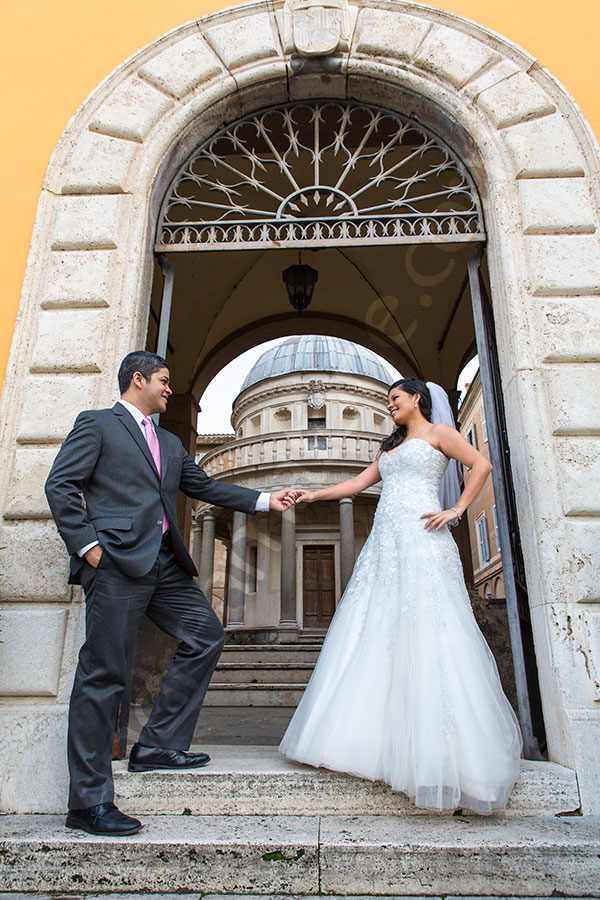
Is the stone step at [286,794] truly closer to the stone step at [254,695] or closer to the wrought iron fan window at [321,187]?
the wrought iron fan window at [321,187]

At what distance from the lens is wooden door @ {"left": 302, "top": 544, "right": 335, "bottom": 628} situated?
23109mm

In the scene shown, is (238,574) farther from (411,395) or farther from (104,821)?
(104,821)

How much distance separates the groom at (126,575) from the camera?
101 inches

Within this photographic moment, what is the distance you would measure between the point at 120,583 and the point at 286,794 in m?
1.18

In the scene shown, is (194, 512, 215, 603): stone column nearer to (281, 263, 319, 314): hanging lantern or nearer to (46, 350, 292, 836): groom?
(281, 263, 319, 314): hanging lantern

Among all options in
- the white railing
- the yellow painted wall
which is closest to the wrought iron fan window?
the yellow painted wall

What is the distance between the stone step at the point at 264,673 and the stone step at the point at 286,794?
22.3 ft

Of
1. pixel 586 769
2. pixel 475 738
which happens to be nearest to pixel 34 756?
pixel 475 738

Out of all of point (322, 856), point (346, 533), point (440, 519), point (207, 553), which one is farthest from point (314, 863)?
point (207, 553)

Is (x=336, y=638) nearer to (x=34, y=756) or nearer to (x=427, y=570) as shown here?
(x=427, y=570)

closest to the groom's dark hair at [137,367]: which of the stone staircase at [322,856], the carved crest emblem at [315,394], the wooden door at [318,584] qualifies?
the stone staircase at [322,856]

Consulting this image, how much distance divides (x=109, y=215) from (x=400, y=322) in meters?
5.59

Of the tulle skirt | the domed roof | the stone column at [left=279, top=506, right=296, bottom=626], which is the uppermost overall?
the domed roof

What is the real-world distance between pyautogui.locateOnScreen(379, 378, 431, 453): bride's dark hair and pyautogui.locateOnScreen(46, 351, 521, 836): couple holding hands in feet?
0.95
